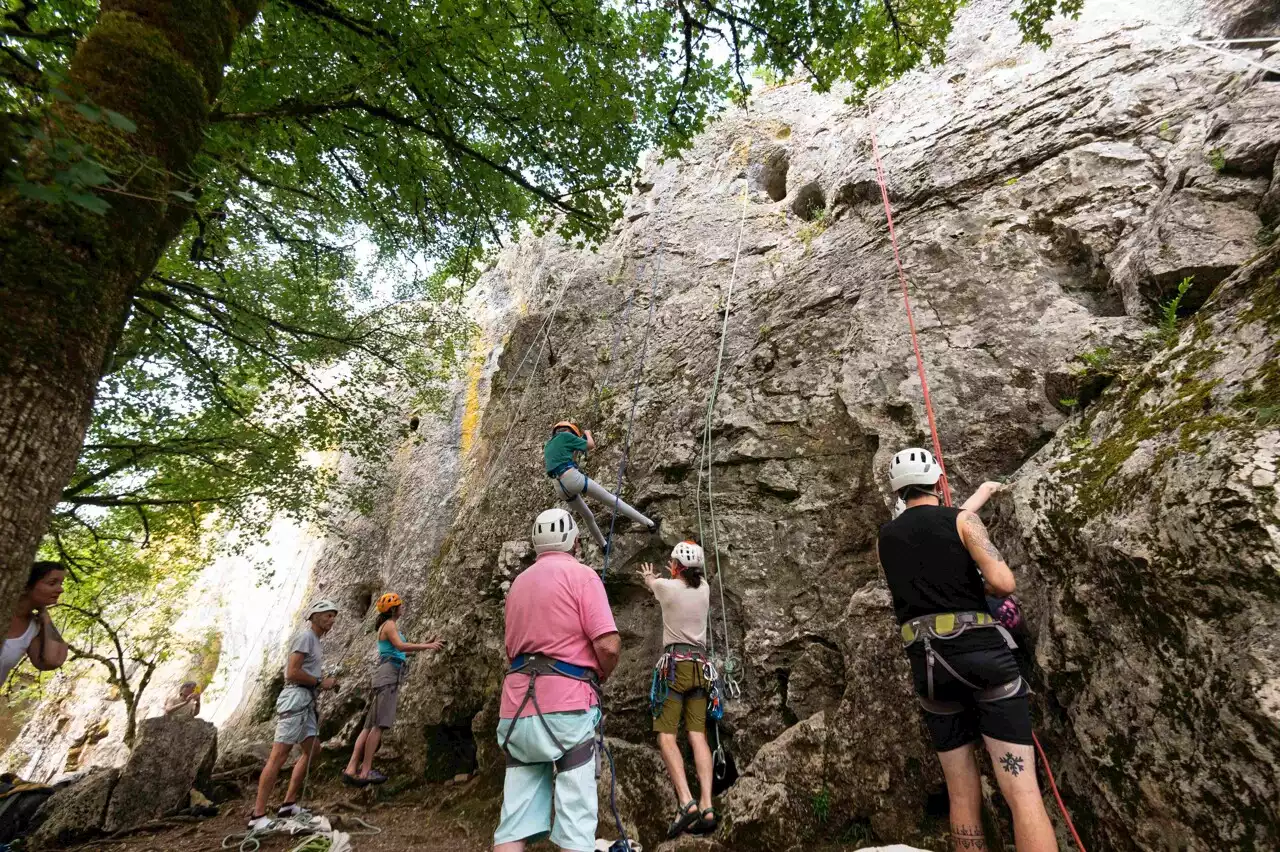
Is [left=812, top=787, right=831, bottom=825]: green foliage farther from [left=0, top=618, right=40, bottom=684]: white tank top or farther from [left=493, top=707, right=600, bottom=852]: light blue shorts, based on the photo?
[left=0, top=618, right=40, bottom=684]: white tank top

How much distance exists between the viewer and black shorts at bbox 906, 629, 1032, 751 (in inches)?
113

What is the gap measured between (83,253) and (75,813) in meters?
7.41

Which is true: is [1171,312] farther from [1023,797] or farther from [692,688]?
[692,688]

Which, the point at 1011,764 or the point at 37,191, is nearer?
the point at 37,191

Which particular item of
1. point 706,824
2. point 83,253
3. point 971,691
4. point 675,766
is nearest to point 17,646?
point 83,253

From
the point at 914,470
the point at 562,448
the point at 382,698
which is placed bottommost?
the point at 382,698

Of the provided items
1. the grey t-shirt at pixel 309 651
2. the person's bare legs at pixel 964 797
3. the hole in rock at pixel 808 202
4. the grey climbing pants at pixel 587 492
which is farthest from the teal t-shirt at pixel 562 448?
the hole in rock at pixel 808 202

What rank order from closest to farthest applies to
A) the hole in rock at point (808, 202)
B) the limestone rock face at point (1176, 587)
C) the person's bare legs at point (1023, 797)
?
the limestone rock face at point (1176, 587)
the person's bare legs at point (1023, 797)
the hole in rock at point (808, 202)

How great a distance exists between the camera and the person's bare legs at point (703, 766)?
4.46m

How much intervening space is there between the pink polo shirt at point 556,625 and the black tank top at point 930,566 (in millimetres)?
1668

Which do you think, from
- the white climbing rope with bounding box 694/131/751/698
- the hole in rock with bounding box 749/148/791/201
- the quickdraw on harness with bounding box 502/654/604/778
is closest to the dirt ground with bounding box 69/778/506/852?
the white climbing rope with bounding box 694/131/751/698

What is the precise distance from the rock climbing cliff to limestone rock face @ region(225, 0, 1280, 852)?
0.9 inches

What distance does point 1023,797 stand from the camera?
2.69m

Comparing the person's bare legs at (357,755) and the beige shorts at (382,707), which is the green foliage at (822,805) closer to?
the beige shorts at (382,707)
